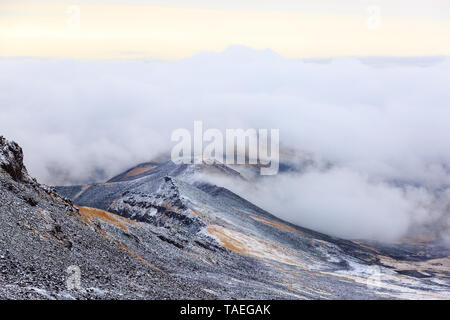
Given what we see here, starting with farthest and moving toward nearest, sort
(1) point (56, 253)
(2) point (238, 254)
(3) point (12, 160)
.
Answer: (2) point (238, 254) → (3) point (12, 160) → (1) point (56, 253)

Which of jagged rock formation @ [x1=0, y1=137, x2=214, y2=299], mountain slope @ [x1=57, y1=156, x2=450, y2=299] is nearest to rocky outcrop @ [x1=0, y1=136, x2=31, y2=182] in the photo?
jagged rock formation @ [x1=0, y1=137, x2=214, y2=299]

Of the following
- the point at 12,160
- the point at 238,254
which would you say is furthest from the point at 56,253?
the point at 238,254

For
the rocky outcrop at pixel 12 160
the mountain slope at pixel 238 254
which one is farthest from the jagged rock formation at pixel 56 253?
the mountain slope at pixel 238 254

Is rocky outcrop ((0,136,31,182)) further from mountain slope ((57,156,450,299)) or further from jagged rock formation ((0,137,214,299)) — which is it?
mountain slope ((57,156,450,299))

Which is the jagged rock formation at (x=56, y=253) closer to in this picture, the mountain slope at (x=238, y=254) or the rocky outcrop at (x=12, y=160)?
the rocky outcrop at (x=12, y=160)

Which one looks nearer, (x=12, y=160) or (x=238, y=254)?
(x=12, y=160)

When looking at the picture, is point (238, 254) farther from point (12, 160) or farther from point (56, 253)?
point (56, 253)

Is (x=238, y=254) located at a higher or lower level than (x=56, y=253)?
lower

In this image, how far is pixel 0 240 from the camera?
158ft

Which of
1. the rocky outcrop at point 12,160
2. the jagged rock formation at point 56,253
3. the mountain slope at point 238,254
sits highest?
the rocky outcrop at point 12,160

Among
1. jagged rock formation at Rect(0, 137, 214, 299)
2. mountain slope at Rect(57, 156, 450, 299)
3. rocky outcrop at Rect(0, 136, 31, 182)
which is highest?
rocky outcrop at Rect(0, 136, 31, 182)

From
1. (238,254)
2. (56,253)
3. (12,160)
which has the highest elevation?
(12,160)
